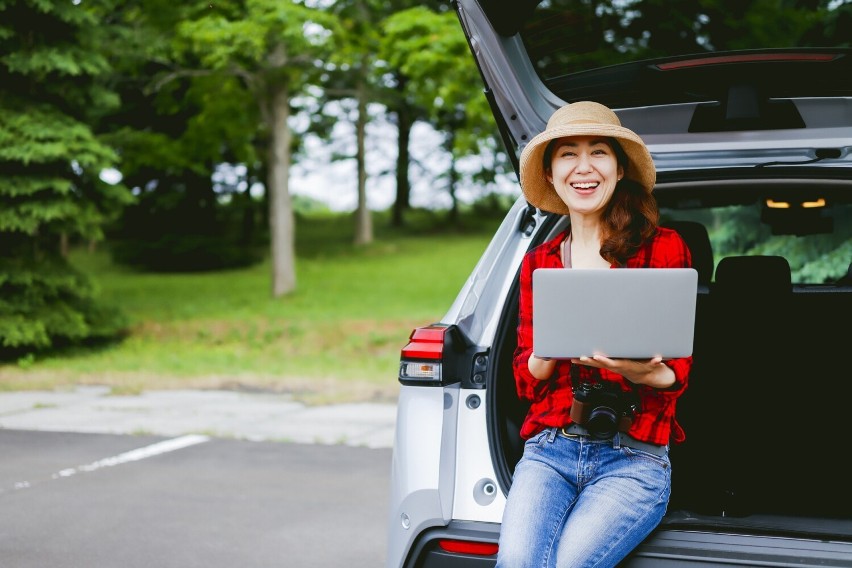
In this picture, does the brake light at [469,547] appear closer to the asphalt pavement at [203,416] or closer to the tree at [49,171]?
the asphalt pavement at [203,416]

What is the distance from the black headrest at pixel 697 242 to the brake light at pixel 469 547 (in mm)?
1796

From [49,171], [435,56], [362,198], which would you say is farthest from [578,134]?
[362,198]

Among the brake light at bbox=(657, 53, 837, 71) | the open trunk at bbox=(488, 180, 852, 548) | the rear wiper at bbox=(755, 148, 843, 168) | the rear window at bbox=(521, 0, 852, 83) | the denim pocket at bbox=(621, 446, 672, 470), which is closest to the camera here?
the denim pocket at bbox=(621, 446, 672, 470)

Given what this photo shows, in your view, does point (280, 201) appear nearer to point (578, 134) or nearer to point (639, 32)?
point (639, 32)

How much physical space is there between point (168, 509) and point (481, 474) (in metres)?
3.82

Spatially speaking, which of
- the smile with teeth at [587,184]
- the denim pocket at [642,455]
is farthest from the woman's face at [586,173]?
the denim pocket at [642,455]

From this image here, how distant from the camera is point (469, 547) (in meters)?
2.81

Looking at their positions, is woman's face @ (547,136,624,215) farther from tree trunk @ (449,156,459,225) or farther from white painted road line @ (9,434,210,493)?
tree trunk @ (449,156,459,225)

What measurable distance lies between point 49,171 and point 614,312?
1314cm

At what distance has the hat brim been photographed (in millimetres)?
2801

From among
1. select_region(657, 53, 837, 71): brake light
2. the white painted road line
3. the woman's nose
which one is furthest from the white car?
the white painted road line

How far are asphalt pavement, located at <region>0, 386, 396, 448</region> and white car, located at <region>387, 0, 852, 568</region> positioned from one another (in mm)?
4830

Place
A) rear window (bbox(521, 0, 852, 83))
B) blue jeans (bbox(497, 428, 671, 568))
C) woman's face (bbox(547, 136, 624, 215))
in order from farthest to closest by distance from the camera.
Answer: rear window (bbox(521, 0, 852, 83)), woman's face (bbox(547, 136, 624, 215)), blue jeans (bbox(497, 428, 671, 568))

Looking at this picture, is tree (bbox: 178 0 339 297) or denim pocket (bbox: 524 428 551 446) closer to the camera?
denim pocket (bbox: 524 428 551 446)
